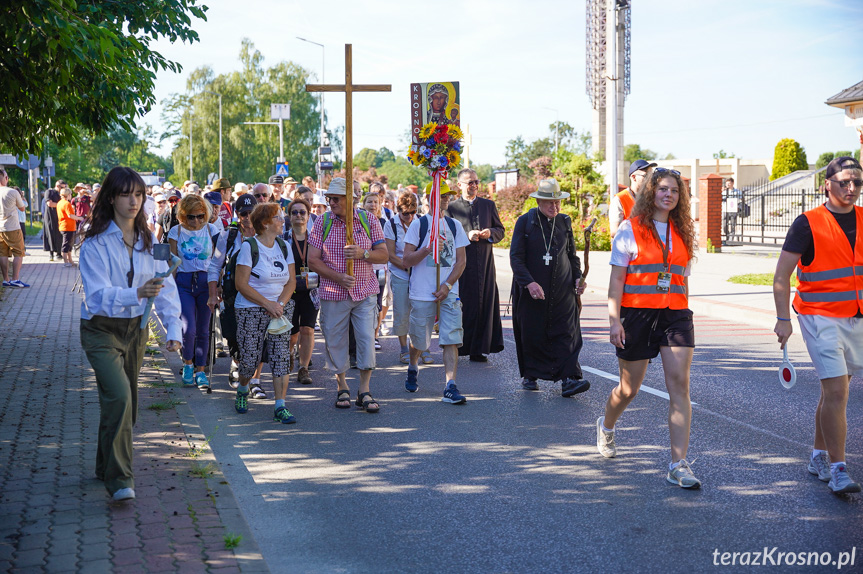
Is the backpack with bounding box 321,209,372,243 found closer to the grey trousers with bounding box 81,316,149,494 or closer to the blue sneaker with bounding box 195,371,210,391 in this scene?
the blue sneaker with bounding box 195,371,210,391

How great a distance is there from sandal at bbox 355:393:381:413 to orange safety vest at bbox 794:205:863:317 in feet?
11.8

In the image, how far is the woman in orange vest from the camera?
17.8 feet

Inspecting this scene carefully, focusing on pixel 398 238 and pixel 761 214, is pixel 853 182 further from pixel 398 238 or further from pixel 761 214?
pixel 761 214

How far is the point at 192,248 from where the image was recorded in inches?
334

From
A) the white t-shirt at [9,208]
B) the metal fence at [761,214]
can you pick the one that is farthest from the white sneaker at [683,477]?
the metal fence at [761,214]

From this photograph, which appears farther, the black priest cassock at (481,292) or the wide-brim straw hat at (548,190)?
the black priest cassock at (481,292)

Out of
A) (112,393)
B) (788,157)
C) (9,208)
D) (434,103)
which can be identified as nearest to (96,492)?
(112,393)

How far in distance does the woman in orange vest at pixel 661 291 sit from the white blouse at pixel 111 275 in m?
2.84

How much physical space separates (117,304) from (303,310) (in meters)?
3.87

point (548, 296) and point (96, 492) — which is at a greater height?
point (548, 296)

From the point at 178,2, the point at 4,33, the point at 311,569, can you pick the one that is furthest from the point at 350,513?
the point at 178,2

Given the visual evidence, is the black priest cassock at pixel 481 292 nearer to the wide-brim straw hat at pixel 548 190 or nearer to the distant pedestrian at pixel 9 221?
the wide-brim straw hat at pixel 548 190

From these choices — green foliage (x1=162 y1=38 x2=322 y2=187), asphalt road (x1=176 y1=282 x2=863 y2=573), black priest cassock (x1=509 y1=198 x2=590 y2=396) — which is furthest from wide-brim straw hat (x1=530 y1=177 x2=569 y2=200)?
green foliage (x1=162 y1=38 x2=322 y2=187)

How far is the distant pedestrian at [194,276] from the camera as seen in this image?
8.44m
